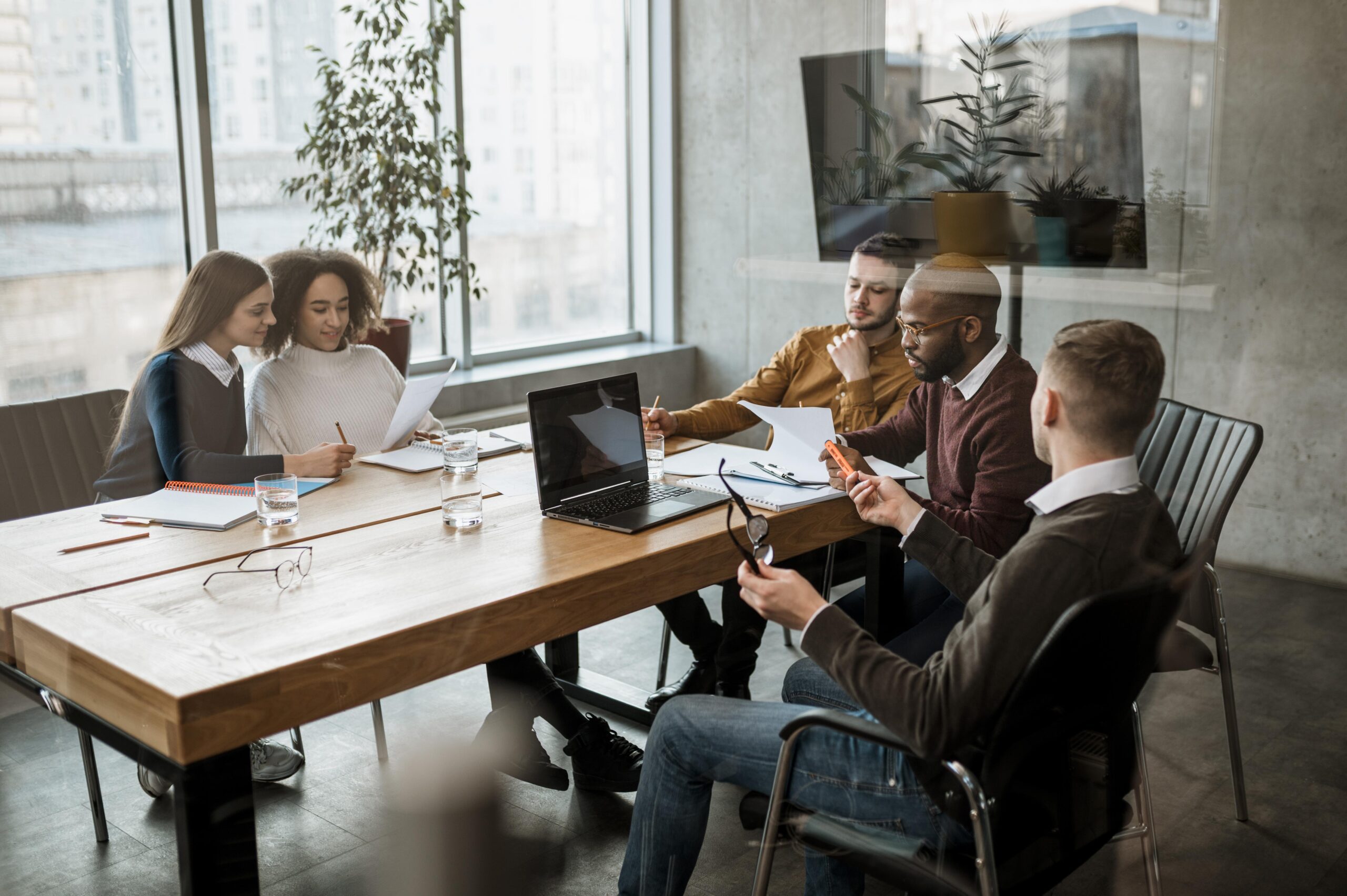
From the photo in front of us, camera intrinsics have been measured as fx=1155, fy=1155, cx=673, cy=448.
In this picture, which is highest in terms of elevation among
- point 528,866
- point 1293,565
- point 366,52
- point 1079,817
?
point 366,52

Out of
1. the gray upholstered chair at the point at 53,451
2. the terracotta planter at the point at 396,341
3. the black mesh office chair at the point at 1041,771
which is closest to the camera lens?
the black mesh office chair at the point at 1041,771

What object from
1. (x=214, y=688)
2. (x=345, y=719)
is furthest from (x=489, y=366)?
(x=214, y=688)

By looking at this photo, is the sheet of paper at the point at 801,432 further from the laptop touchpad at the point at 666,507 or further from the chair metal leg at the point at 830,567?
the laptop touchpad at the point at 666,507

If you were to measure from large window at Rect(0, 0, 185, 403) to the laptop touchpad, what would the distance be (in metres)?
2.44

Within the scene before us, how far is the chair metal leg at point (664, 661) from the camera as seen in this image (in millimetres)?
3084

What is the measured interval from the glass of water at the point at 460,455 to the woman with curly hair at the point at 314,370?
2.25 ft

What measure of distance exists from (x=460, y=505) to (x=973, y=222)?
1267 millimetres

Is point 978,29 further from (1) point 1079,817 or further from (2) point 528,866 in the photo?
(2) point 528,866

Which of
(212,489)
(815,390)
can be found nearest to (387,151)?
(815,390)

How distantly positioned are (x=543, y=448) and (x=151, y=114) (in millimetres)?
2534

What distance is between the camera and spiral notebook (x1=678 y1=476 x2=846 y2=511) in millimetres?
2271

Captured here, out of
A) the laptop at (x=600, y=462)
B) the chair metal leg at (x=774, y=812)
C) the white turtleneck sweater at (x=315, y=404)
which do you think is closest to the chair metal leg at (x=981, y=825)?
the chair metal leg at (x=774, y=812)

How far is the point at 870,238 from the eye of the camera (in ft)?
9.30

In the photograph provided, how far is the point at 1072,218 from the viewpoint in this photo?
2.36m
